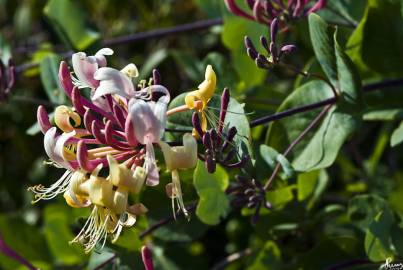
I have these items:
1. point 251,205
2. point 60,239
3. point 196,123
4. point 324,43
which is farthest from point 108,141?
point 60,239

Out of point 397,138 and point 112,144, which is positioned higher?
point 112,144

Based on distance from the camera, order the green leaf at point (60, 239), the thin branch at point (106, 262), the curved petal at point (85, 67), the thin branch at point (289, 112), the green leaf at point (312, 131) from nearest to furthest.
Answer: the curved petal at point (85, 67) → the thin branch at point (289, 112) → the green leaf at point (312, 131) → the thin branch at point (106, 262) → the green leaf at point (60, 239)

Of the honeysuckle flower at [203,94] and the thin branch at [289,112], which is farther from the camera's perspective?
the thin branch at [289,112]

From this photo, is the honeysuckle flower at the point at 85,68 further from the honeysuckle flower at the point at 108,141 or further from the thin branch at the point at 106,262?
the thin branch at the point at 106,262

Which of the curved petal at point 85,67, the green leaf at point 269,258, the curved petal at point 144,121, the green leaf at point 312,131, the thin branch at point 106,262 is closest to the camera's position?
the curved petal at point 144,121

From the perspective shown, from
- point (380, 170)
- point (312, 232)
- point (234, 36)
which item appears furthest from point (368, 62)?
point (380, 170)

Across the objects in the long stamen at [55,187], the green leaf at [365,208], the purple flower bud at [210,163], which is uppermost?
the purple flower bud at [210,163]

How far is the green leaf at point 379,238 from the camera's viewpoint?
137cm

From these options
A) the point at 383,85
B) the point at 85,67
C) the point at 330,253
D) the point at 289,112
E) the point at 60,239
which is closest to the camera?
the point at 85,67

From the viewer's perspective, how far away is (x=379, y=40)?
5.03 feet

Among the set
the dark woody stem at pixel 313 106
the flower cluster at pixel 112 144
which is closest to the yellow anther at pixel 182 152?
the flower cluster at pixel 112 144

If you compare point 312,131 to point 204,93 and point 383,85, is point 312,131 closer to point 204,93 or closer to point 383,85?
point 383,85

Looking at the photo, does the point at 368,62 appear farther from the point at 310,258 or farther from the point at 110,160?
the point at 110,160

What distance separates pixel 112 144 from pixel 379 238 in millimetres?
543
